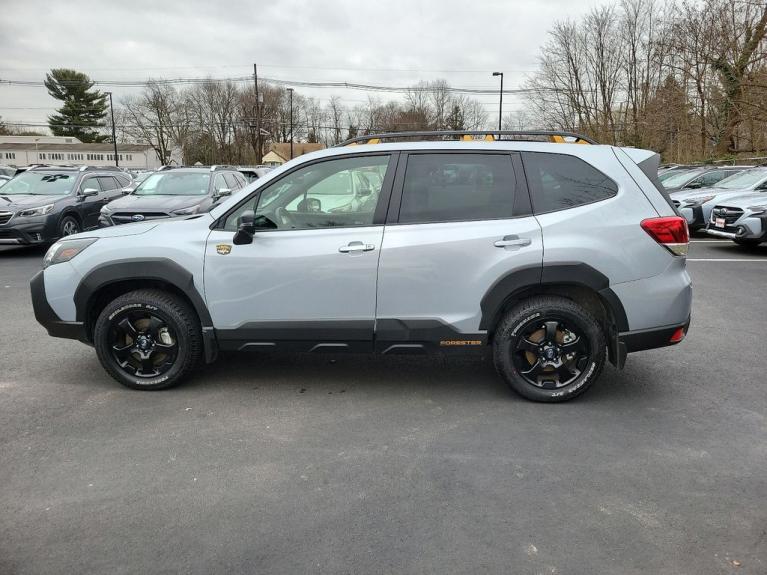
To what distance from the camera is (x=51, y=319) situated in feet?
14.5

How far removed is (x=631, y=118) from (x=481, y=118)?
3763 cm

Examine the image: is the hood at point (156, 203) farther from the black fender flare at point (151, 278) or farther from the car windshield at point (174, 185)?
the black fender flare at point (151, 278)

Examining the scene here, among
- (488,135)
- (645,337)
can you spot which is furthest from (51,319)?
(645,337)

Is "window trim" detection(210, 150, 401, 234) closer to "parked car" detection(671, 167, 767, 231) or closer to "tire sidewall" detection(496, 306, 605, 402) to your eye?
"tire sidewall" detection(496, 306, 605, 402)

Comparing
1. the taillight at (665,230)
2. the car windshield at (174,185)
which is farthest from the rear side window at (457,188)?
the car windshield at (174,185)

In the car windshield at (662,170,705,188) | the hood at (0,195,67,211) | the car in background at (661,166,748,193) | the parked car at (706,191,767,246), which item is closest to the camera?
the hood at (0,195,67,211)

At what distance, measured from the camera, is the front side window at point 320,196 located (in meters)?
4.16

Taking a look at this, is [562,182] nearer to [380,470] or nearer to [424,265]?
[424,265]

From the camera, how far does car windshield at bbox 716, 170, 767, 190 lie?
13.6m

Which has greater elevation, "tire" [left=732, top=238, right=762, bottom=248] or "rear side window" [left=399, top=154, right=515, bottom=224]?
"rear side window" [left=399, top=154, right=515, bottom=224]

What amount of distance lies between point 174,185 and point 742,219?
1120 centimetres

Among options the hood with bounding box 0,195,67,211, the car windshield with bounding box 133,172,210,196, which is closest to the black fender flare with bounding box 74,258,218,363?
the car windshield with bounding box 133,172,210,196

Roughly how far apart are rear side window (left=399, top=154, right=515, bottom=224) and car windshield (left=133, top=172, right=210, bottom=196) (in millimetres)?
8460

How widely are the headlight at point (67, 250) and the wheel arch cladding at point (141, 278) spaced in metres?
0.25
